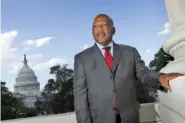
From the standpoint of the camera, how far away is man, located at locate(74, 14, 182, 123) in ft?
4.53

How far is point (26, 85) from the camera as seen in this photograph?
2.47m

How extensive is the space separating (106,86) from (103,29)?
0.80 feet

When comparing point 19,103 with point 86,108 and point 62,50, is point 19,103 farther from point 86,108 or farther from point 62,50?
point 86,108

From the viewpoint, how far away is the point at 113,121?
1.37m

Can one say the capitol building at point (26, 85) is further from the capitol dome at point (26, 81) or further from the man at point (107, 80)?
the man at point (107, 80)

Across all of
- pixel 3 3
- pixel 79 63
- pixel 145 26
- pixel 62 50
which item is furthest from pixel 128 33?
pixel 79 63

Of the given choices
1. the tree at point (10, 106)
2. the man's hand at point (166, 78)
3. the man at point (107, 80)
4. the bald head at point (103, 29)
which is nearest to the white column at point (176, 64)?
the man's hand at point (166, 78)

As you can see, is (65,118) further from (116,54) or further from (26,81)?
(116,54)

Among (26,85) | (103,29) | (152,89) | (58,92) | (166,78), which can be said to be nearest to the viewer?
(166,78)

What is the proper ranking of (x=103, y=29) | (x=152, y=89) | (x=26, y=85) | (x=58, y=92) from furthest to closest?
(x=152, y=89) < (x=58, y=92) < (x=26, y=85) < (x=103, y=29)

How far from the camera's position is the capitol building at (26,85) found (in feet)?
8.07

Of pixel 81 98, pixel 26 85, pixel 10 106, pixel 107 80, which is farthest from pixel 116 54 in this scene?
pixel 10 106

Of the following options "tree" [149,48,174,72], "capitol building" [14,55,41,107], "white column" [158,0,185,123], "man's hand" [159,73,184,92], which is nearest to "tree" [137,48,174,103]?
"tree" [149,48,174,72]

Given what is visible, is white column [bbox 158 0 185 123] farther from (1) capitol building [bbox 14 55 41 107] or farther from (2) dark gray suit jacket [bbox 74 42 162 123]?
(1) capitol building [bbox 14 55 41 107]
